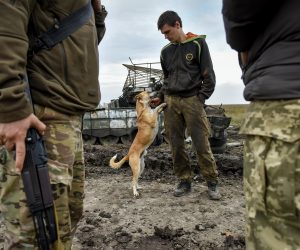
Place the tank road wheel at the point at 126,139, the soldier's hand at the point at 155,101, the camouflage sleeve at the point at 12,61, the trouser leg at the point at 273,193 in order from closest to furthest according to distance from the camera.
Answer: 1. the trouser leg at the point at 273,193
2. the camouflage sleeve at the point at 12,61
3. the soldier's hand at the point at 155,101
4. the tank road wheel at the point at 126,139

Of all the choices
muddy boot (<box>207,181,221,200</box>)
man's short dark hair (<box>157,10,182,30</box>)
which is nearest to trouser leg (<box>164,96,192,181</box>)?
muddy boot (<box>207,181,221,200</box>)

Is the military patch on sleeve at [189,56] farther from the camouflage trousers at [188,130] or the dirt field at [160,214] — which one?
the dirt field at [160,214]

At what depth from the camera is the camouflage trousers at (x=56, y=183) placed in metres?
1.95

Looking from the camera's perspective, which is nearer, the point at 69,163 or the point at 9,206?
the point at 9,206

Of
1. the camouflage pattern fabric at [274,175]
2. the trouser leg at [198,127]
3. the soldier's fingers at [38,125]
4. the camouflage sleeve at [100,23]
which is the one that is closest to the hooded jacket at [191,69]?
the trouser leg at [198,127]

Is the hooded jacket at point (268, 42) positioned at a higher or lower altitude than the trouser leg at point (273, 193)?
higher

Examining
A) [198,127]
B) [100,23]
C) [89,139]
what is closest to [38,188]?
[100,23]

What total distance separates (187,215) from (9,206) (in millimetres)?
3378

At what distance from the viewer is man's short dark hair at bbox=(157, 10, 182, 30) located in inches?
223

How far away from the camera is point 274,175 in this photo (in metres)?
1.42

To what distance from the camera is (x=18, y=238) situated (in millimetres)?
1970

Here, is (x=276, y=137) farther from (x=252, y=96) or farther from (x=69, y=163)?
(x=69, y=163)

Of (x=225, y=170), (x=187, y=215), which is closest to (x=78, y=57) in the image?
(x=187, y=215)

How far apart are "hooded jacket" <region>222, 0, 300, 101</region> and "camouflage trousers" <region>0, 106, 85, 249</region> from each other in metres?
1.01
